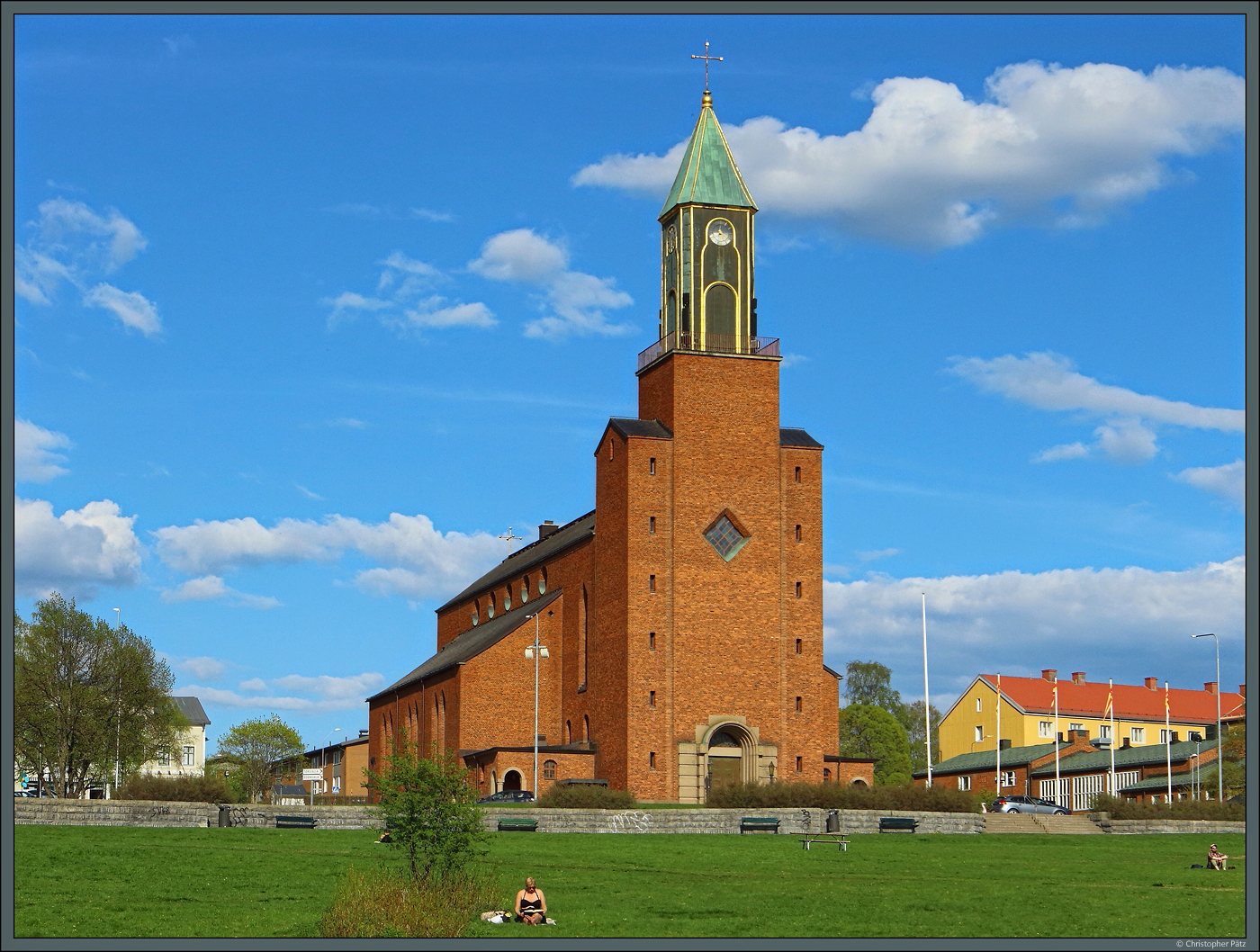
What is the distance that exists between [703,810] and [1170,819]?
50.5ft

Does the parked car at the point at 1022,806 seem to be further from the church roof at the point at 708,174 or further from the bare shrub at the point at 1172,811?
the church roof at the point at 708,174

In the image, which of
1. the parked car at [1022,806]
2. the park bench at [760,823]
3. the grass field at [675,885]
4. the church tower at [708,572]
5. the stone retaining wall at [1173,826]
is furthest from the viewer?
the parked car at [1022,806]

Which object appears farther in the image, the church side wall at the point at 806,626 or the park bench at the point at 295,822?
the church side wall at the point at 806,626

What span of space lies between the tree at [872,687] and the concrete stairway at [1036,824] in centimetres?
6360

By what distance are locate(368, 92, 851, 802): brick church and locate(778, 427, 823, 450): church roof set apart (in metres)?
0.12

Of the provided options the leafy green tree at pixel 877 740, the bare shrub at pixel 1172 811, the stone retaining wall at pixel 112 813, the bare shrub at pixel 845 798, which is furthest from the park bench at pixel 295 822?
the leafy green tree at pixel 877 740

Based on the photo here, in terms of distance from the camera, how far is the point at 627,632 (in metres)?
62.5

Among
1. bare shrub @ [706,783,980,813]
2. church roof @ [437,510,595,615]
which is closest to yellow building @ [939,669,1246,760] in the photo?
church roof @ [437,510,595,615]

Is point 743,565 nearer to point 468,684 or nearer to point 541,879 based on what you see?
point 468,684

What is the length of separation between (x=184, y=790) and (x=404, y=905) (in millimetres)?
28904

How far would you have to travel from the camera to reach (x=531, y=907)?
77.2 feet

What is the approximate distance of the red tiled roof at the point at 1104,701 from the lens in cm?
10669

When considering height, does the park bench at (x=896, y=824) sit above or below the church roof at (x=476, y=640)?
below

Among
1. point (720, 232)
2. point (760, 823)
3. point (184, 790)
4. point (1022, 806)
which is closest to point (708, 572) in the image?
point (720, 232)
